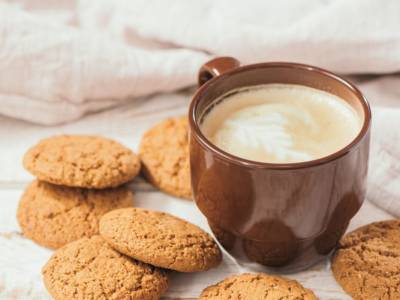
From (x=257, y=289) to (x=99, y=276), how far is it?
28 cm

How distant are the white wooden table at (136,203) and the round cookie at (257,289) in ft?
0.25

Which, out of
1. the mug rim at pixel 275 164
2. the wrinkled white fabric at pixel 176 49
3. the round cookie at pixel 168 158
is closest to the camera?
the mug rim at pixel 275 164

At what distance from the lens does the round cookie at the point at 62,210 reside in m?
1.46

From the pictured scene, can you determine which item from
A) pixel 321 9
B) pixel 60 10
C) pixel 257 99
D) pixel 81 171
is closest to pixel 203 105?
pixel 257 99

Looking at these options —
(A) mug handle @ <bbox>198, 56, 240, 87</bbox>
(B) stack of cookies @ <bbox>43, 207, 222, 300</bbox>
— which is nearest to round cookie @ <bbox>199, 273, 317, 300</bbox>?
(B) stack of cookies @ <bbox>43, 207, 222, 300</bbox>

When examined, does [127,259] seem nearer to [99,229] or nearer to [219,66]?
[99,229]

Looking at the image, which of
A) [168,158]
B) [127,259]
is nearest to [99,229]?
[127,259]

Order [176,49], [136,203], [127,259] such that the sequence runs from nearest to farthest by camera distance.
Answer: [127,259] < [136,203] < [176,49]

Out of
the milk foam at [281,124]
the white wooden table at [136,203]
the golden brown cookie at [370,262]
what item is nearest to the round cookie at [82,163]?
the white wooden table at [136,203]

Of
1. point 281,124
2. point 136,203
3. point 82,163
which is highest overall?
point 281,124

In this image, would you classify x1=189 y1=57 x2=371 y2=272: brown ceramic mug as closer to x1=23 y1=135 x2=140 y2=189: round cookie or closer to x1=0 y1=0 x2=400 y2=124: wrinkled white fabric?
x1=23 y1=135 x2=140 y2=189: round cookie

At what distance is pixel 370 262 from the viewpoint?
136 centimetres

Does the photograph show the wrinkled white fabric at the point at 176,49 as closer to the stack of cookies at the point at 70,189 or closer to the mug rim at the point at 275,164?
the stack of cookies at the point at 70,189

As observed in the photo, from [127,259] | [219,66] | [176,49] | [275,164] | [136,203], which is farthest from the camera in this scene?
[176,49]
